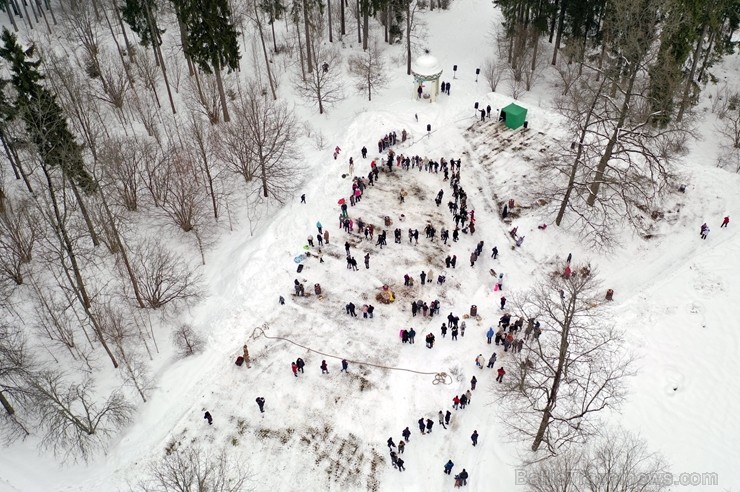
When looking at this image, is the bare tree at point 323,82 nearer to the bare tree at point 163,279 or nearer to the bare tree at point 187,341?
the bare tree at point 163,279

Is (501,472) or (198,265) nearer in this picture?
(501,472)

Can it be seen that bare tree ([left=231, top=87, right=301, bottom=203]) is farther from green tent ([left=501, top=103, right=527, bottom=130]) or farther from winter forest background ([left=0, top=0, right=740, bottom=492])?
green tent ([left=501, top=103, right=527, bottom=130])

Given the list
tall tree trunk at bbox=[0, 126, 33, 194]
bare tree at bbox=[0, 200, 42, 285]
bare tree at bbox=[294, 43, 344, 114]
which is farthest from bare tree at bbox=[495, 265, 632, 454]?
tall tree trunk at bbox=[0, 126, 33, 194]

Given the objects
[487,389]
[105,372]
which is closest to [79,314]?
[105,372]

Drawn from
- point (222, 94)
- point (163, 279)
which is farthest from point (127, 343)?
point (222, 94)

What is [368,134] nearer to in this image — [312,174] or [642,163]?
[312,174]

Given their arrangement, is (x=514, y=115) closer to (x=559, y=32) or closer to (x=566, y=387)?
(x=559, y=32)
